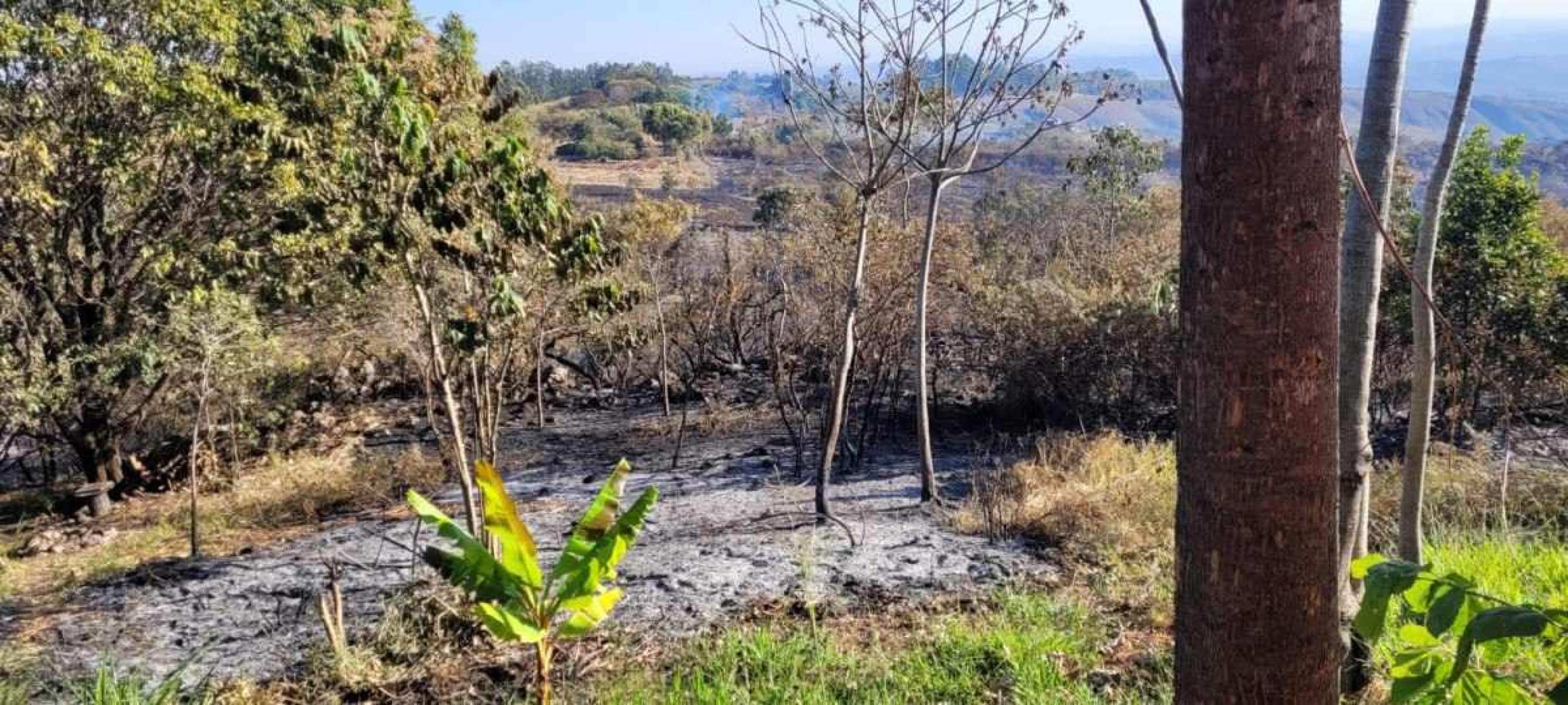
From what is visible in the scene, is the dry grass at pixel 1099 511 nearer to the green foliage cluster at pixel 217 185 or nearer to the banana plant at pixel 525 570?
the banana plant at pixel 525 570

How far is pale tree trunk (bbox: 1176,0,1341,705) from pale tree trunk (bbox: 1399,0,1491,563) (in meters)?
1.81

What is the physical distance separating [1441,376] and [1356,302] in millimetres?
7403

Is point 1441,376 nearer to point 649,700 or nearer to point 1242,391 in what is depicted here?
point 649,700

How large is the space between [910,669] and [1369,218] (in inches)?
96.6

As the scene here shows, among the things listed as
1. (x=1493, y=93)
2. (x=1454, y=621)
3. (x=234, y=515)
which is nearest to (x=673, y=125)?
(x=234, y=515)

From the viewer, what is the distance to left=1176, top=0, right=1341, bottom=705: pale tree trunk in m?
1.37

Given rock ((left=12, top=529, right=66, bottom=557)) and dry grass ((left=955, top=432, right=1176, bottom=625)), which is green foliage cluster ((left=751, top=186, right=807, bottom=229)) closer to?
dry grass ((left=955, top=432, right=1176, bottom=625))

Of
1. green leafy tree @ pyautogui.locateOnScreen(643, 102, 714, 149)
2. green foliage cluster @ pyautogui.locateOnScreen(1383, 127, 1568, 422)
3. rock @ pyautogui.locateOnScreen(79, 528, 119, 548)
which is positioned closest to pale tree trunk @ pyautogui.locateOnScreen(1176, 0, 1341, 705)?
A: green foliage cluster @ pyautogui.locateOnScreen(1383, 127, 1568, 422)

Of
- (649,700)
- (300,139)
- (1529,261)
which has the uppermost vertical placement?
(300,139)

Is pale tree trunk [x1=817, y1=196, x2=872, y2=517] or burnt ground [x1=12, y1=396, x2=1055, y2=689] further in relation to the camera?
pale tree trunk [x1=817, y1=196, x2=872, y2=517]

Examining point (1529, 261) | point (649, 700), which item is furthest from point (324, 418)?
point (1529, 261)

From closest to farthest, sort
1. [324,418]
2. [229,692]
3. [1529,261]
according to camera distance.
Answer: [229,692], [1529,261], [324,418]

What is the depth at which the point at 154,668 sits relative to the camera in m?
4.88

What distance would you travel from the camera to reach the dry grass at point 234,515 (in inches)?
287
